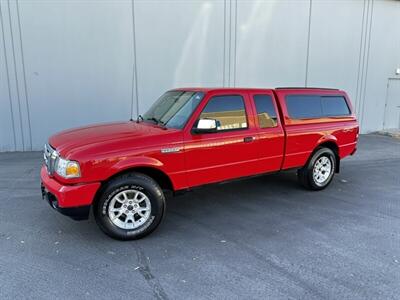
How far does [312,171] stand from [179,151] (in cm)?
281

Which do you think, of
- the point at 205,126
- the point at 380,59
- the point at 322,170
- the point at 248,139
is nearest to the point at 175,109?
the point at 205,126

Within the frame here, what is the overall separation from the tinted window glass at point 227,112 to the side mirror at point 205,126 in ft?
0.69

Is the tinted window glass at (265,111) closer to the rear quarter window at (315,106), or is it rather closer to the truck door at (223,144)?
the truck door at (223,144)

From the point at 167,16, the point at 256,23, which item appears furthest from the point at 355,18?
the point at 167,16

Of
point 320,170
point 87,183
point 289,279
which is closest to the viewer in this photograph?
point 289,279

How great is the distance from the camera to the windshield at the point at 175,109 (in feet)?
14.6

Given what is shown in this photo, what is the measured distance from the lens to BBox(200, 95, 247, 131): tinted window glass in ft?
14.9

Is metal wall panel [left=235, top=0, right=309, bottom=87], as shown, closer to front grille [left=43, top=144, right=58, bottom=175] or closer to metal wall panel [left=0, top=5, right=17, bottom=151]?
metal wall panel [left=0, top=5, right=17, bottom=151]

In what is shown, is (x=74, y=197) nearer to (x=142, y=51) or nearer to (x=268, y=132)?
(x=268, y=132)

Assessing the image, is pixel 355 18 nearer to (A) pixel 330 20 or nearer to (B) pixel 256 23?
(A) pixel 330 20

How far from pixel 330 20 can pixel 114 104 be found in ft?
28.0

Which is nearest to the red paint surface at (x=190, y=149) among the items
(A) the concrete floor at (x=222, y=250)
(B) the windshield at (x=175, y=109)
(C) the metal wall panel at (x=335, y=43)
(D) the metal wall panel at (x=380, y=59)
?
(B) the windshield at (x=175, y=109)

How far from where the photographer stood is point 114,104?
9.65m

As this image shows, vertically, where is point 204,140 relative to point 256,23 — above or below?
Result: below
